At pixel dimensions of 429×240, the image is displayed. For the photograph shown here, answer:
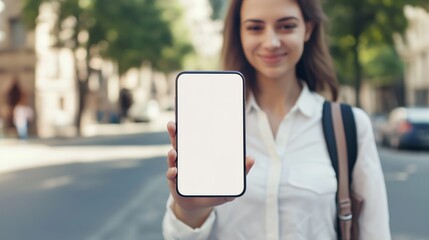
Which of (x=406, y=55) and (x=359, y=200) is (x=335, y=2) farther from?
(x=406, y=55)

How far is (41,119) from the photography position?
34.4 meters

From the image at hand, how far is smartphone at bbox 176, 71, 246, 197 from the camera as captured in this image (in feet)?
5.73

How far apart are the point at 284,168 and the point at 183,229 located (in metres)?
0.38

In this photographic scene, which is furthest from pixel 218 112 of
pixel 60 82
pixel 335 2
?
pixel 60 82

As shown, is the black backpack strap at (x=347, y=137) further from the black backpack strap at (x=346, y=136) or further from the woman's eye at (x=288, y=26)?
the woman's eye at (x=288, y=26)

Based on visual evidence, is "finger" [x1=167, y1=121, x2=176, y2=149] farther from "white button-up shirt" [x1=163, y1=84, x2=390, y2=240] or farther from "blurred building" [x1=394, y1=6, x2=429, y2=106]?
"blurred building" [x1=394, y1=6, x2=429, y2=106]

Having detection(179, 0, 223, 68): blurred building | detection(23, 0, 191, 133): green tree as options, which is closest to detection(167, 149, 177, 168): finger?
detection(179, 0, 223, 68): blurred building

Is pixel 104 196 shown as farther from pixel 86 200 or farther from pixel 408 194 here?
pixel 408 194

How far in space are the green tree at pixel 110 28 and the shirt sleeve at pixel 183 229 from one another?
86.1 ft

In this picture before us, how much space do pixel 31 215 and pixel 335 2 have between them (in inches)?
487

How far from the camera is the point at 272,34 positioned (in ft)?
7.13

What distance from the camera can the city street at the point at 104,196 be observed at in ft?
28.5

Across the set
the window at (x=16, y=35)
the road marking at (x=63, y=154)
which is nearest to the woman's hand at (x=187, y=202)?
the road marking at (x=63, y=154)

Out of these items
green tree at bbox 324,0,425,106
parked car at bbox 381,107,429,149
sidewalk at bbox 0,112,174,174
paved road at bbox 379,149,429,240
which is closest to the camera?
paved road at bbox 379,149,429,240
